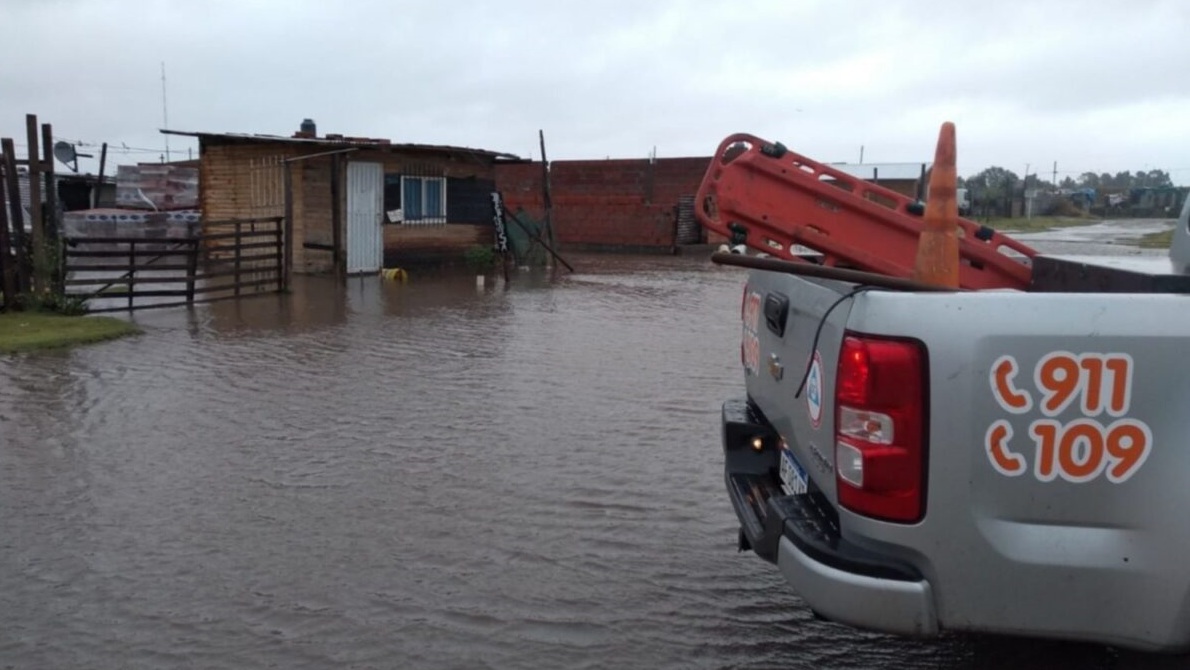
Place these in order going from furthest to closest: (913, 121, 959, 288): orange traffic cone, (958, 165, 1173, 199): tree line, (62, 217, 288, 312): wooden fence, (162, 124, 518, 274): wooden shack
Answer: (958, 165, 1173, 199): tree line, (162, 124, 518, 274): wooden shack, (62, 217, 288, 312): wooden fence, (913, 121, 959, 288): orange traffic cone

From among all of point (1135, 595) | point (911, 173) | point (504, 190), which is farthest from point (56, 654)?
point (911, 173)

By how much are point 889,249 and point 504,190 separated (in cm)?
3475

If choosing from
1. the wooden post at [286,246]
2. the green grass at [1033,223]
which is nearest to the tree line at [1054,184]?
the green grass at [1033,223]

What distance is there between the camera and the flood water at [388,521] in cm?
409

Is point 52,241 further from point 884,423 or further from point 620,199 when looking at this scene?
point 620,199

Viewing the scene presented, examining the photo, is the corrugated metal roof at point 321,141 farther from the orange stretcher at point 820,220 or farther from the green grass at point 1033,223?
the green grass at point 1033,223

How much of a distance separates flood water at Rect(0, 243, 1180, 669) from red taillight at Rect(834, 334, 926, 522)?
3.66 ft

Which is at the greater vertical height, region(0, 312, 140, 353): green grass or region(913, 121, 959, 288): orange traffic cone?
region(913, 121, 959, 288): orange traffic cone

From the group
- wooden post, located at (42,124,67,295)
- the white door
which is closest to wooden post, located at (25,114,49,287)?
wooden post, located at (42,124,67,295)

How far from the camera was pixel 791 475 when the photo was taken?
3.84m

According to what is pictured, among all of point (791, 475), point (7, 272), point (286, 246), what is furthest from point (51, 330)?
point (791, 475)

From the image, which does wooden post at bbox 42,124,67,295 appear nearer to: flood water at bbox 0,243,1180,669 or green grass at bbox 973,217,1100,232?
flood water at bbox 0,243,1180,669

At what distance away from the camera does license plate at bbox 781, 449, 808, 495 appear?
144 inches

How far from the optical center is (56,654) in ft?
13.0
